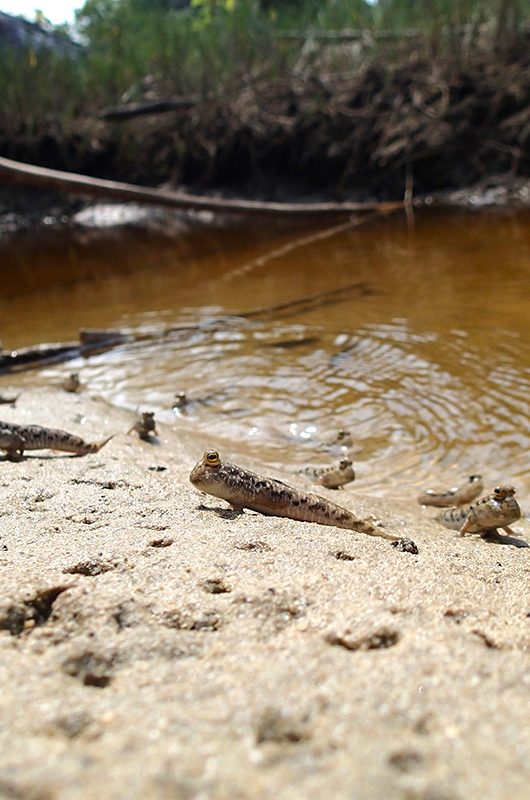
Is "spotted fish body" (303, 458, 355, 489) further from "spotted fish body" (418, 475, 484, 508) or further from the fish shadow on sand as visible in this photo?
Result: the fish shadow on sand

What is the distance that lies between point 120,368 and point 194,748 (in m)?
5.53

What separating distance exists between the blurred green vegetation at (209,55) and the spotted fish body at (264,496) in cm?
1895

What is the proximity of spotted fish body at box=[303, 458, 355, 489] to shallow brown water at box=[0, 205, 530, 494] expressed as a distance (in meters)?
0.21

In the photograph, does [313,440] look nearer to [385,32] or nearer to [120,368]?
[120,368]

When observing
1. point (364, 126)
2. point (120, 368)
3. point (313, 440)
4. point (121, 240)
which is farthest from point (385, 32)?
point (313, 440)

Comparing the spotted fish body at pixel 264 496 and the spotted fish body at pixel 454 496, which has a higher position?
the spotted fish body at pixel 264 496

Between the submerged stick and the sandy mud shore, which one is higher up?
the submerged stick

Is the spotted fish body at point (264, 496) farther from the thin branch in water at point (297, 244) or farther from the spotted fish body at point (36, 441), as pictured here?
the thin branch in water at point (297, 244)

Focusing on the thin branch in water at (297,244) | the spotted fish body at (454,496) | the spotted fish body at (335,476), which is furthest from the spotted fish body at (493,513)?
the thin branch in water at (297,244)

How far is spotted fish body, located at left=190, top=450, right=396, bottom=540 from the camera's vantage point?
2836mm

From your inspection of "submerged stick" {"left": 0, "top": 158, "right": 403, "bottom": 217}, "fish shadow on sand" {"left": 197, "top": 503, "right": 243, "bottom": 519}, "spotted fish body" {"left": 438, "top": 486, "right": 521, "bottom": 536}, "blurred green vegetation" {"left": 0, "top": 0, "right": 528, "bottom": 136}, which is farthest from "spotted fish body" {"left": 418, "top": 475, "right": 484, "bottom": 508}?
"blurred green vegetation" {"left": 0, "top": 0, "right": 528, "bottom": 136}

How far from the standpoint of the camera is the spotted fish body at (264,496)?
2.84 metres

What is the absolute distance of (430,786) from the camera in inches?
43.8

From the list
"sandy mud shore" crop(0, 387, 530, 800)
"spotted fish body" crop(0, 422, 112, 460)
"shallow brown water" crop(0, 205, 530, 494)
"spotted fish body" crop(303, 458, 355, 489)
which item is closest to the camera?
"sandy mud shore" crop(0, 387, 530, 800)
